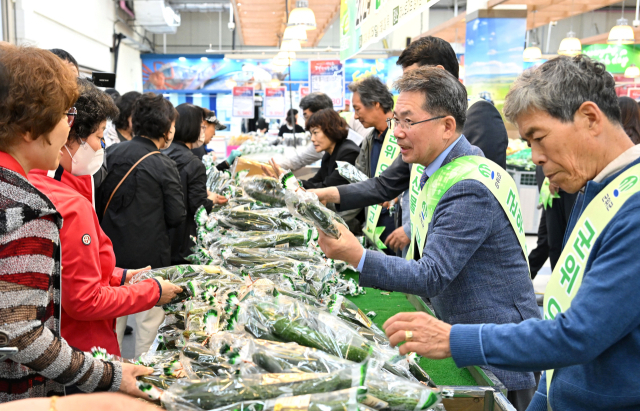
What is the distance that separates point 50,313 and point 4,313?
0.13 metres

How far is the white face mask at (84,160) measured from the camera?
200cm

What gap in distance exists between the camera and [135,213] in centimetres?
326

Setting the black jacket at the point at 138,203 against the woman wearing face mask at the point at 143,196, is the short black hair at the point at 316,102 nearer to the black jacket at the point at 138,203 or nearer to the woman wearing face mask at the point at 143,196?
the woman wearing face mask at the point at 143,196

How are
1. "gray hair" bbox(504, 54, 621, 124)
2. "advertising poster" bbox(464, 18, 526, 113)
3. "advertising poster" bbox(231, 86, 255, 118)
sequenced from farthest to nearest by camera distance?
"advertising poster" bbox(231, 86, 255, 118), "advertising poster" bbox(464, 18, 526, 113), "gray hair" bbox(504, 54, 621, 124)

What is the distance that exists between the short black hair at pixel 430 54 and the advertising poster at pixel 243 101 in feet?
30.6

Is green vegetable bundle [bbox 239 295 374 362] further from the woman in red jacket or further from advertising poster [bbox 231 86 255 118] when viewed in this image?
advertising poster [bbox 231 86 255 118]

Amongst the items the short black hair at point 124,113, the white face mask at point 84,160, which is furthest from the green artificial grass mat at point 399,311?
the short black hair at point 124,113

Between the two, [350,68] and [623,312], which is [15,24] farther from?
[350,68]

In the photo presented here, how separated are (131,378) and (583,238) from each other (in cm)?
111

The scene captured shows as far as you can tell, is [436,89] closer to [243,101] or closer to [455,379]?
Result: [455,379]

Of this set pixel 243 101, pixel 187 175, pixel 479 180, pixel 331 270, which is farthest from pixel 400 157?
pixel 243 101

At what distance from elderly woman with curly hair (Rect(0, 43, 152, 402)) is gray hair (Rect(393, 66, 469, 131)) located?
1.08 m

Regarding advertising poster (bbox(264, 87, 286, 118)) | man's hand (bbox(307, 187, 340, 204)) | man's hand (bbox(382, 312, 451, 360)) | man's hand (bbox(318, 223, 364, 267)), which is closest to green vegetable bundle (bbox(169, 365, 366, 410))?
man's hand (bbox(382, 312, 451, 360))

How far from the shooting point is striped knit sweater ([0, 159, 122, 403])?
3.68ft
